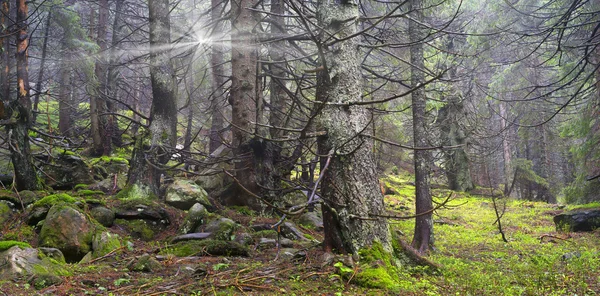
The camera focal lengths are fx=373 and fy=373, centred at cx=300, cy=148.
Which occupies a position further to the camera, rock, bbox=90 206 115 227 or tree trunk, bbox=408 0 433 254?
tree trunk, bbox=408 0 433 254

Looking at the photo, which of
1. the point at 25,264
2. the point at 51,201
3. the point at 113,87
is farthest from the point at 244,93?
the point at 113,87

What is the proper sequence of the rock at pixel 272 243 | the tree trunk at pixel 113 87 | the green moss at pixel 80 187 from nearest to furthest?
the rock at pixel 272 243 → the green moss at pixel 80 187 → the tree trunk at pixel 113 87

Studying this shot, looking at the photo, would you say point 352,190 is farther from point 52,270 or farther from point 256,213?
point 256,213

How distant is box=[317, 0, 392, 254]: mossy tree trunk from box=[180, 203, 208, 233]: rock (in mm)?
3477

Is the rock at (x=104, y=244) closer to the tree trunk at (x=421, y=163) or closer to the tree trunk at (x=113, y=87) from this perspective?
the tree trunk at (x=421, y=163)

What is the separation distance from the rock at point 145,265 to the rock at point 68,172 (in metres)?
6.22

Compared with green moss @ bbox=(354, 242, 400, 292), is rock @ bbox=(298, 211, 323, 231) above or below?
below

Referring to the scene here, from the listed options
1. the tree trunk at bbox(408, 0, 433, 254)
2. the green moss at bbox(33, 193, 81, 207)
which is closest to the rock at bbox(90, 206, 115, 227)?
the green moss at bbox(33, 193, 81, 207)

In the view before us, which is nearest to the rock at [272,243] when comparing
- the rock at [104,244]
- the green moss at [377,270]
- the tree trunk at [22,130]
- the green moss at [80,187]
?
the green moss at [377,270]

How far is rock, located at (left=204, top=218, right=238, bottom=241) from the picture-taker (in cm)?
627

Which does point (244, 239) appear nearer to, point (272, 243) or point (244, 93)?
point (272, 243)

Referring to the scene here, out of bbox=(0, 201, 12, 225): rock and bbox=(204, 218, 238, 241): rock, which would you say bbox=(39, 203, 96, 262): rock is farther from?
bbox=(204, 218, 238, 241): rock

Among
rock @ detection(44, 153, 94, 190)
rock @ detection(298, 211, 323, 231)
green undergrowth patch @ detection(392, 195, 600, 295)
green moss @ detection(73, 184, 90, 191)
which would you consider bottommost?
green undergrowth patch @ detection(392, 195, 600, 295)

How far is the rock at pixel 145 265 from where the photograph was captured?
4664 millimetres
